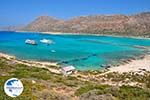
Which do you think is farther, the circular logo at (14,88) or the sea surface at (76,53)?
the sea surface at (76,53)

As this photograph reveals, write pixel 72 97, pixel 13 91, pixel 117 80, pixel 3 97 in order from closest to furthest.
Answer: pixel 13 91
pixel 3 97
pixel 72 97
pixel 117 80

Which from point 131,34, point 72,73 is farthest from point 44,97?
point 131,34

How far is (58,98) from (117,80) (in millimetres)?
18741

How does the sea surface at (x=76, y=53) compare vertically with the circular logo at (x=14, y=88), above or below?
below

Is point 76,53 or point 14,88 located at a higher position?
point 14,88

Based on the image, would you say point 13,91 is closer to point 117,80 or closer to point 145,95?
point 145,95

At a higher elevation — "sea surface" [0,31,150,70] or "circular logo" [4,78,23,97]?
"circular logo" [4,78,23,97]

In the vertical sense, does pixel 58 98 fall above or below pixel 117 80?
above

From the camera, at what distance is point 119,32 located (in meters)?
198

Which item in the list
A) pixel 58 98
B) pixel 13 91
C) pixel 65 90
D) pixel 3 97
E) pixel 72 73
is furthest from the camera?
pixel 72 73

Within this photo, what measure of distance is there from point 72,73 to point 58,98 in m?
23.4

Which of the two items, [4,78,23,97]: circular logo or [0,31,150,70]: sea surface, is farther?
[0,31,150,70]: sea surface

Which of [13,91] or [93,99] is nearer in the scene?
[13,91]

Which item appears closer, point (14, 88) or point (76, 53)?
point (14, 88)
